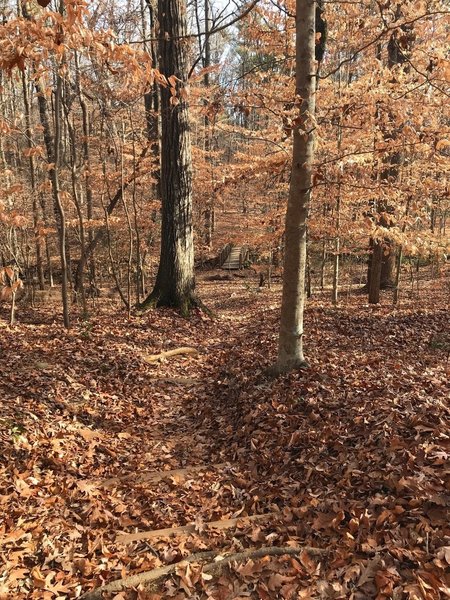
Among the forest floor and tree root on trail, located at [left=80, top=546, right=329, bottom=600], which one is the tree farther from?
tree root on trail, located at [left=80, top=546, right=329, bottom=600]

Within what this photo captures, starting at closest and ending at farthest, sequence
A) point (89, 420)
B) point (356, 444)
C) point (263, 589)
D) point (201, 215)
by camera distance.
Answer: point (263, 589) → point (356, 444) → point (89, 420) → point (201, 215)

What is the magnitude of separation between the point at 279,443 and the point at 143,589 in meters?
2.13

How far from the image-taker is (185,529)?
11.9 ft

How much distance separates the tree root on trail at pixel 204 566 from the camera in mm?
2951

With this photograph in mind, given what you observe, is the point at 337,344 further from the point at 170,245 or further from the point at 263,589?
the point at 263,589

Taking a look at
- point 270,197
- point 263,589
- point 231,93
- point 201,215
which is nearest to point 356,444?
point 263,589

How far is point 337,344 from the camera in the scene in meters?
7.32

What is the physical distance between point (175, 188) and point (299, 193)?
4.73 m

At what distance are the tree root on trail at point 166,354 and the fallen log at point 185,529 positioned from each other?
3895mm

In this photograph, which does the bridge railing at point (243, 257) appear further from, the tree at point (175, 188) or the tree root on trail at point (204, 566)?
the tree root on trail at point (204, 566)

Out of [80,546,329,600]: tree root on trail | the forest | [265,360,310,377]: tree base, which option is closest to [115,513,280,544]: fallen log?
the forest

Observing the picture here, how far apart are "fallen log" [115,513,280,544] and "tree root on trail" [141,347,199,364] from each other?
12.8 ft

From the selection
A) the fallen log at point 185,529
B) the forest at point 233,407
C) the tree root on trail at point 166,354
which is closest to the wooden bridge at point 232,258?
the forest at point 233,407

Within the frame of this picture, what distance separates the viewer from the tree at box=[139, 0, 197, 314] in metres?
8.88
